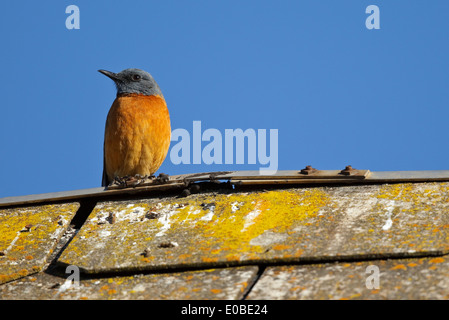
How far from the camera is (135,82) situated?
29.5ft

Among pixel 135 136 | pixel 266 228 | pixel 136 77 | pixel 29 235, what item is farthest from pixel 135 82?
pixel 266 228

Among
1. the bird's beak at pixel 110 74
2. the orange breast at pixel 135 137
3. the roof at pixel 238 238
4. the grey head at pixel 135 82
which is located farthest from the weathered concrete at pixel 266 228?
the bird's beak at pixel 110 74

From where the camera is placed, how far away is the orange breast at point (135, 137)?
791cm

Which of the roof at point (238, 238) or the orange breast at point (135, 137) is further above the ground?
the orange breast at point (135, 137)

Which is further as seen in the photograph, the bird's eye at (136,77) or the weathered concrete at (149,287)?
the bird's eye at (136,77)

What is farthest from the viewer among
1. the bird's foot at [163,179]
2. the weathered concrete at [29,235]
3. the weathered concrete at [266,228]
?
the bird's foot at [163,179]

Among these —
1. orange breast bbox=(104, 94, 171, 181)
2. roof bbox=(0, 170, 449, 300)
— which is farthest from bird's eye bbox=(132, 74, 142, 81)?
roof bbox=(0, 170, 449, 300)

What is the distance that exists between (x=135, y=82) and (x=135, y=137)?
1.40 metres

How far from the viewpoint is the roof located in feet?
10.8

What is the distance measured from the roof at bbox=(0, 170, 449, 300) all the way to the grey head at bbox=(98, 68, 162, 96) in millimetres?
3892

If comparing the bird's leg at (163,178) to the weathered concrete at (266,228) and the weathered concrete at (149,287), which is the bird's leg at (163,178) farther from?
the weathered concrete at (149,287)

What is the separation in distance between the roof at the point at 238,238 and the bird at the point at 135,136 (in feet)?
9.07

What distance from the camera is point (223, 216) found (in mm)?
4320

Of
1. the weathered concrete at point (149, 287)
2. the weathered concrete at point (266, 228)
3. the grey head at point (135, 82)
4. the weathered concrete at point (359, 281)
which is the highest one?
the grey head at point (135, 82)
